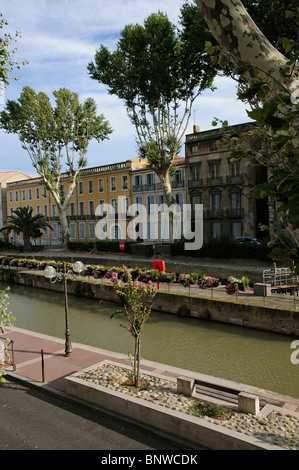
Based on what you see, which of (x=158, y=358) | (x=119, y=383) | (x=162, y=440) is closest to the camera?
(x=162, y=440)

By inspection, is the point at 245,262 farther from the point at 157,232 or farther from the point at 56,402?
the point at 56,402

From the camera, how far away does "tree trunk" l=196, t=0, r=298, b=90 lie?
2838mm

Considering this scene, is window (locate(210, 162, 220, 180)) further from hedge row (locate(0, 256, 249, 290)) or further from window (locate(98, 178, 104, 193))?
window (locate(98, 178, 104, 193))

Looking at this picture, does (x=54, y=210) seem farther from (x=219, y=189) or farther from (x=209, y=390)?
(x=209, y=390)

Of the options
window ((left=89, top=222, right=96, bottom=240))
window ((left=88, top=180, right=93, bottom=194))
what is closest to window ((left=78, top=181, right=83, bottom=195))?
window ((left=88, top=180, right=93, bottom=194))

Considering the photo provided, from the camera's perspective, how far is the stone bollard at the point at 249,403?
682 centimetres

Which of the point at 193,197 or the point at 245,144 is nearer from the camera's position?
the point at 245,144
